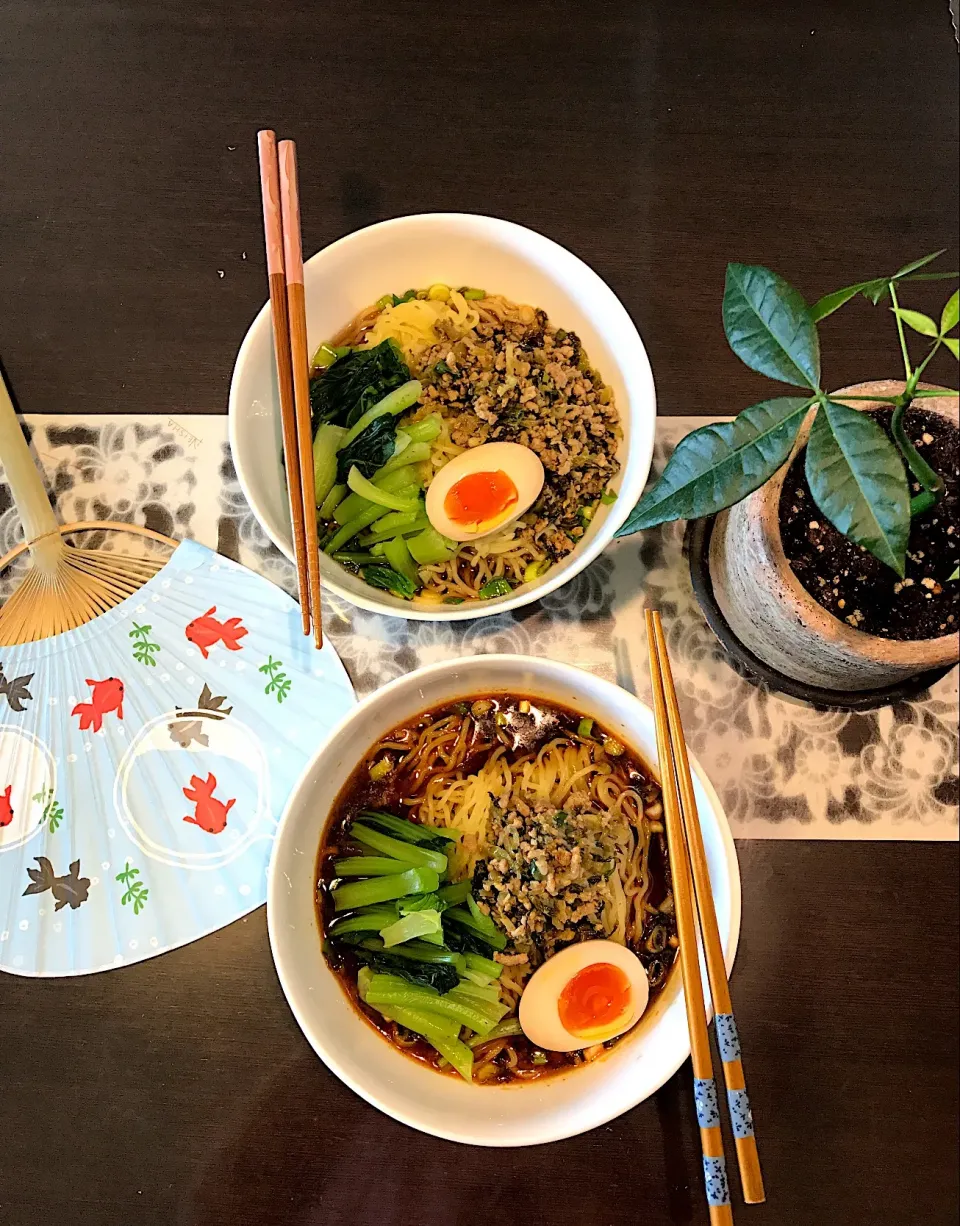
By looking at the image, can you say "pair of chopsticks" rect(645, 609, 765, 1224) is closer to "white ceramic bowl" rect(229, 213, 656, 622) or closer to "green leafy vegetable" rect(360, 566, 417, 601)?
"white ceramic bowl" rect(229, 213, 656, 622)

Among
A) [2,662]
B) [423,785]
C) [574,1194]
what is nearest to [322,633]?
[423,785]

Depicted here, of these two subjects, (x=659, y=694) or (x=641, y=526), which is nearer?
(x=641, y=526)

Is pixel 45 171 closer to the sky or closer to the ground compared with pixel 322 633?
closer to the sky

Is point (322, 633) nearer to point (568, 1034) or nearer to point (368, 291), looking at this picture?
point (368, 291)

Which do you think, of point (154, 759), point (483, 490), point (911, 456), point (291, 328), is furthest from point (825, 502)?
point (154, 759)

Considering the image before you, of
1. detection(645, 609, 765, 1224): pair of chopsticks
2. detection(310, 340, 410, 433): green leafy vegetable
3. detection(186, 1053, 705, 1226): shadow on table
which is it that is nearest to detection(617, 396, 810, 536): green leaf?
detection(645, 609, 765, 1224): pair of chopsticks

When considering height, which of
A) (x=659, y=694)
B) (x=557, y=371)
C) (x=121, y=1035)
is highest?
(x=557, y=371)

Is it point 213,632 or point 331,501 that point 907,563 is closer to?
point 331,501
